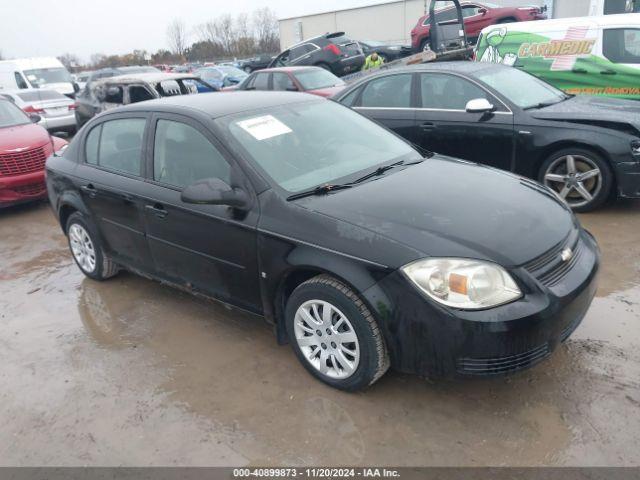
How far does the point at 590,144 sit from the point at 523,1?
28.3 m

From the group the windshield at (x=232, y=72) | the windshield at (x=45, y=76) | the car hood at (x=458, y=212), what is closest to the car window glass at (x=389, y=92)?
the car hood at (x=458, y=212)

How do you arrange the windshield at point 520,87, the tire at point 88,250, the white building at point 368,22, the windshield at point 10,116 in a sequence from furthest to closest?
the white building at point 368,22
the windshield at point 10,116
the windshield at point 520,87
the tire at point 88,250

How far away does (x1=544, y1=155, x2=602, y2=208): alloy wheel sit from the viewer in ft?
17.6

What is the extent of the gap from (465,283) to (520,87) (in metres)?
4.35

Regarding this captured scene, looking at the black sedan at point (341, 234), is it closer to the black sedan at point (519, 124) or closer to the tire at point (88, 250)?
the tire at point (88, 250)

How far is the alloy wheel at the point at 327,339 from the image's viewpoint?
283 centimetres

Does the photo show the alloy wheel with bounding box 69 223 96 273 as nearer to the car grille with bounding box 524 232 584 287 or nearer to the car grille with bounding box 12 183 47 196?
the car grille with bounding box 12 183 47 196

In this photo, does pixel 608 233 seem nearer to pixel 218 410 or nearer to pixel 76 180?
pixel 218 410

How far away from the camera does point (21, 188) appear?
7141mm

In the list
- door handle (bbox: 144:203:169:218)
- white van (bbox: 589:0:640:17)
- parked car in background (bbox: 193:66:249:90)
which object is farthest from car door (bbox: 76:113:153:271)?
parked car in background (bbox: 193:66:249:90)

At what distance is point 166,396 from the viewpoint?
3109 millimetres

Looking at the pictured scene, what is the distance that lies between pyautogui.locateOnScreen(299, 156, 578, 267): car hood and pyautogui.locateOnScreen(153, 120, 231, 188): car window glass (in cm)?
71

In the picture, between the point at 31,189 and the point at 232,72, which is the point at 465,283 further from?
the point at 232,72

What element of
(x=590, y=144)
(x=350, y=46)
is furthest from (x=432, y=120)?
(x=350, y=46)
